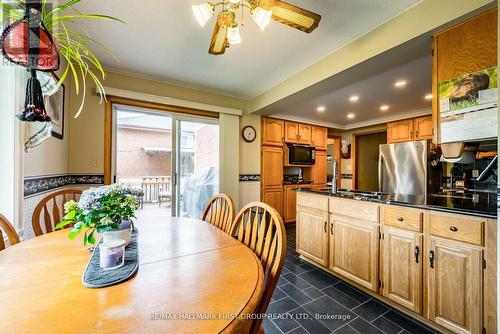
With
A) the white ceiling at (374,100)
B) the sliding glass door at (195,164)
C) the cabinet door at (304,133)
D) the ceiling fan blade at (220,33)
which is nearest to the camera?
the ceiling fan blade at (220,33)

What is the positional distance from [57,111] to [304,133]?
405 cm

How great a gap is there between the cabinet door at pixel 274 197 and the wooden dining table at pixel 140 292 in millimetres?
2937

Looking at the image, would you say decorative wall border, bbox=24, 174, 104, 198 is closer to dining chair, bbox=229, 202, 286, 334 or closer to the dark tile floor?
dining chair, bbox=229, 202, 286, 334

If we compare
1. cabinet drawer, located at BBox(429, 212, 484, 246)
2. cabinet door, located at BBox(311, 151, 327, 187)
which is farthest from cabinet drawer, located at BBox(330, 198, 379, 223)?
cabinet door, located at BBox(311, 151, 327, 187)

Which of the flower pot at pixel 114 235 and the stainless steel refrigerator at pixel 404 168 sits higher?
the stainless steel refrigerator at pixel 404 168

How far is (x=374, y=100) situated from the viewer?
134 inches

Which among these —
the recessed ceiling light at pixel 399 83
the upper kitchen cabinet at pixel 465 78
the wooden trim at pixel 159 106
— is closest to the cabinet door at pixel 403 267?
the upper kitchen cabinet at pixel 465 78

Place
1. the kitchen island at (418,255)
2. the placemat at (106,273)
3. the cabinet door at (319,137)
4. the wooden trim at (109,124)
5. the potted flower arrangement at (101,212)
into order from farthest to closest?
the cabinet door at (319,137) → the wooden trim at (109,124) → the kitchen island at (418,255) → the potted flower arrangement at (101,212) → the placemat at (106,273)

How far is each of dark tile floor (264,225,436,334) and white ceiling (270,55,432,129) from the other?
2.24 m

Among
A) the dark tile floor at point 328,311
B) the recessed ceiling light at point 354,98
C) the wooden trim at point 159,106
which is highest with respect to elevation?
the recessed ceiling light at point 354,98

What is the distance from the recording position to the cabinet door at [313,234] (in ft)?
7.22

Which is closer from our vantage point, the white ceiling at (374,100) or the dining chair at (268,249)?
the dining chair at (268,249)

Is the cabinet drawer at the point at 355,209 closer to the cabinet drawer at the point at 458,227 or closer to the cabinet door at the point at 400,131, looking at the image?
the cabinet drawer at the point at 458,227

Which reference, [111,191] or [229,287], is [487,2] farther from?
[111,191]
